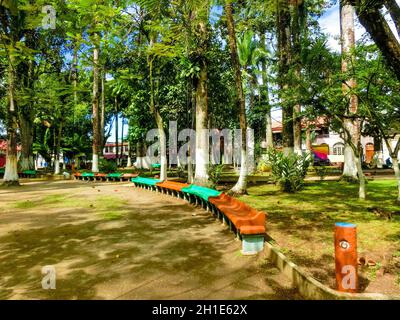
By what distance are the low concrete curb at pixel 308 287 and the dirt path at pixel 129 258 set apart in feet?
0.44

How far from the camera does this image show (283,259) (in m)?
5.09

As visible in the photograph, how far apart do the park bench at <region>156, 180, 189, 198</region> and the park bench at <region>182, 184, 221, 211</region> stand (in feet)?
1.91

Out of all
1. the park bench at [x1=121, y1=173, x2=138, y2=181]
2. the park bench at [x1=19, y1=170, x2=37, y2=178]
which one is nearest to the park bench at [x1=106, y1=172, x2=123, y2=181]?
the park bench at [x1=121, y1=173, x2=138, y2=181]

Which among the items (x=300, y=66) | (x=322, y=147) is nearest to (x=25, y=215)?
(x=300, y=66)

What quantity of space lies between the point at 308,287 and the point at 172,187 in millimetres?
10129

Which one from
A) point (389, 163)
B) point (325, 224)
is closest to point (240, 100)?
point (325, 224)

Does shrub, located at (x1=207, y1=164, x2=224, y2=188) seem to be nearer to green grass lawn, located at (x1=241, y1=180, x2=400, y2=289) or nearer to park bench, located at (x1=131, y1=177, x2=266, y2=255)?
park bench, located at (x1=131, y1=177, x2=266, y2=255)

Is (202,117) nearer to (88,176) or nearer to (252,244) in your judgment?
(252,244)

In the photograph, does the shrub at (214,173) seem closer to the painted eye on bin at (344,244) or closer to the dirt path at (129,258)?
the dirt path at (129,258)

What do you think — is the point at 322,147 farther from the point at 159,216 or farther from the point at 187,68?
the point at 159,216

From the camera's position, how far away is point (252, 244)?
600cm

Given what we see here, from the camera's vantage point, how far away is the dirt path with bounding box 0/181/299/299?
4.49 m

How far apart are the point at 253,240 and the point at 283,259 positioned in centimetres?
95

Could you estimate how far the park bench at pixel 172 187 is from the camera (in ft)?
44.1
